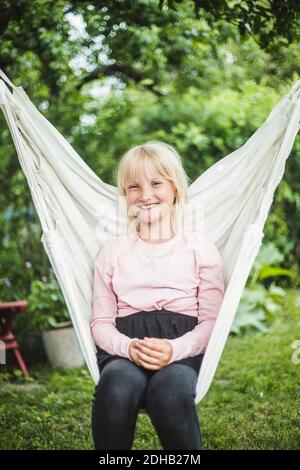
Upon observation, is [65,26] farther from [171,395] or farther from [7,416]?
[171,395]

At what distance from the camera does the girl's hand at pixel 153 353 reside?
1.77 meters

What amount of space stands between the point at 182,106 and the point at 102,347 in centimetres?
367

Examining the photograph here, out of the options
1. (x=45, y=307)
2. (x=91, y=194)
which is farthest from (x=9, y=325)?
(x=91, y=194)

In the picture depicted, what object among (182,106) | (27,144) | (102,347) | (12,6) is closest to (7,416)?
(102,347)

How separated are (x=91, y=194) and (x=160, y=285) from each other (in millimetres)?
521

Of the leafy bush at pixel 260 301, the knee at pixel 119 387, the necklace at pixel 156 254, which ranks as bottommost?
the leafy bush at pixel 260 301

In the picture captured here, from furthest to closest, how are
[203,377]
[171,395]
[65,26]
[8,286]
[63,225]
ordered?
[8,286]
[65,26]
[63,225]
[203,377]
[171,395]

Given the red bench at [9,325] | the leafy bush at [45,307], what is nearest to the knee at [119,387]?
the red bench at [9,325]

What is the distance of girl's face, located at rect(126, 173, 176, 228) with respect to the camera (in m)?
2.06

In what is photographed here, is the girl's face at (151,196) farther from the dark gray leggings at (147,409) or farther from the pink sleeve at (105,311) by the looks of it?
the dark gray leggings at (147,409)

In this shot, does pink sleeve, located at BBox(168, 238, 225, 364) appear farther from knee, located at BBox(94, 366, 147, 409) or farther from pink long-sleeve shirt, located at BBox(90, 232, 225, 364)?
knee, located at BBox(94, 366, 147, 409)

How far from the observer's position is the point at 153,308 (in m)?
1.97

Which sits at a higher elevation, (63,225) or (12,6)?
(12,6)

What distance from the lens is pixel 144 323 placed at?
6.33ft
